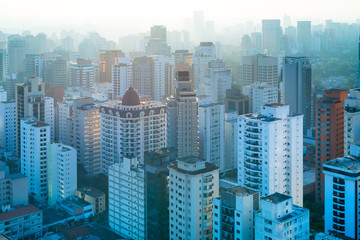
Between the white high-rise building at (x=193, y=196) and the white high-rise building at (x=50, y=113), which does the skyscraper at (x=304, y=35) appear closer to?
the white high-rise building at (x=50, y=113)

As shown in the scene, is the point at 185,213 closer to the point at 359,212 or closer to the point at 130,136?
the point at 359,212

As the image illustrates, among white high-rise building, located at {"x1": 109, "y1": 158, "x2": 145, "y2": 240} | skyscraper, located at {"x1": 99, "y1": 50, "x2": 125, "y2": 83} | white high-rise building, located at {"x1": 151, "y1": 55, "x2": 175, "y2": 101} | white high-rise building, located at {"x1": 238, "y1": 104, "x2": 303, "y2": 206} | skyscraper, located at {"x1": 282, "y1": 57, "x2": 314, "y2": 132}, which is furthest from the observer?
skyscraper, located at {"x1": 99, "y1": 50, "x2": 125, "y2": 83}

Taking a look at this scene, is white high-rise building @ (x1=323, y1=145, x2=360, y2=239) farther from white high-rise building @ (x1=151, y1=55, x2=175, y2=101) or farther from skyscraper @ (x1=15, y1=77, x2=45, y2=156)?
white high-rise building @ (x1=151, y1=55, x2=175, y2=101)

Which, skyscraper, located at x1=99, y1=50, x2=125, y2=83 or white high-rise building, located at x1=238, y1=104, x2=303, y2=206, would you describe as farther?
skyscraper, located at x1=99, y1=50, x2=125, y2=83

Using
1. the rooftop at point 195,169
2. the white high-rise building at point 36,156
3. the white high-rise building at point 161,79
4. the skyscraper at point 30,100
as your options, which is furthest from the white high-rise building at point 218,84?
the rooftop at point 195,169

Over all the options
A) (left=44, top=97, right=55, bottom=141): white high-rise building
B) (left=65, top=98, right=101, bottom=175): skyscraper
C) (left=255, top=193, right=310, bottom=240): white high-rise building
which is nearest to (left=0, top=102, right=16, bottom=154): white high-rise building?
(left=44, top=97, right=55, bottom=141): white high-rise building

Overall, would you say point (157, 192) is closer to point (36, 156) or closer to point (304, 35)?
point (36, 156)

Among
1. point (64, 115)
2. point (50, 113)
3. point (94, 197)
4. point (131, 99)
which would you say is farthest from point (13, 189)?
point (64, 115)
